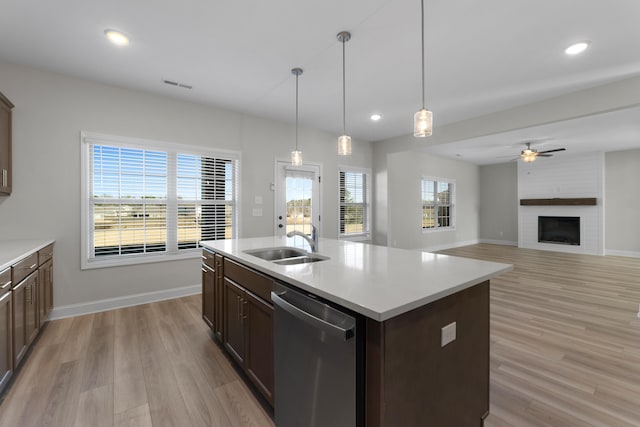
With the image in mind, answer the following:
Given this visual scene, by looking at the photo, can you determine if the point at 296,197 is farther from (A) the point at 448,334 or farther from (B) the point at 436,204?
(B) the point at 436,204

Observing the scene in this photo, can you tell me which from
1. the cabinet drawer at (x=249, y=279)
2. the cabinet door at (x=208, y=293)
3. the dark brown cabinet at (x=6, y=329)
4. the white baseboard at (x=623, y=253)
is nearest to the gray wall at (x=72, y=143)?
the cabinet door at (x=208, y=293)

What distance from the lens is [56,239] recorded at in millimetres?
3193

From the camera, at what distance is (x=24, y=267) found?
7.16 ft

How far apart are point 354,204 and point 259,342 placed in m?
4.69

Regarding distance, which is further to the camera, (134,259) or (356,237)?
(356,237)

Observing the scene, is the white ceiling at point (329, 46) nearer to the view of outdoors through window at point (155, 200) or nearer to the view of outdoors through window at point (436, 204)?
the view of outdoors through window at point (155, 200)

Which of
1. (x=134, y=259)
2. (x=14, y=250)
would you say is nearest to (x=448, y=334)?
(x=14, y=250)

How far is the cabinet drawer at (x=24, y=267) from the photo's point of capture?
6.51 ft

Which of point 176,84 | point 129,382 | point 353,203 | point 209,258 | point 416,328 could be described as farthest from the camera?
point 353,203

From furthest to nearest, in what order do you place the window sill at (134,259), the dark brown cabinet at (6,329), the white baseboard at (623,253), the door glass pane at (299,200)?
the white baseboard at (623,253), the door glass pane at (299,200), the window sill at (134,259), the dark brown cabinet at (6,329)

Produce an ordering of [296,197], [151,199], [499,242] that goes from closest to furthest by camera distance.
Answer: [151,199] < [296,197] < [499,242]

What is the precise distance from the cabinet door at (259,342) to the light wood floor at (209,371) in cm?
17

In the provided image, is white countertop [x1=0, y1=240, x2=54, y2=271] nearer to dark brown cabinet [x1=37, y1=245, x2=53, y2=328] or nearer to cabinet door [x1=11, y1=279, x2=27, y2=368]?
dark brown cabinet [x1=37, y1=245, x2=53, y2=328]

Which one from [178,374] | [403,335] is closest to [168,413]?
[178,374]
